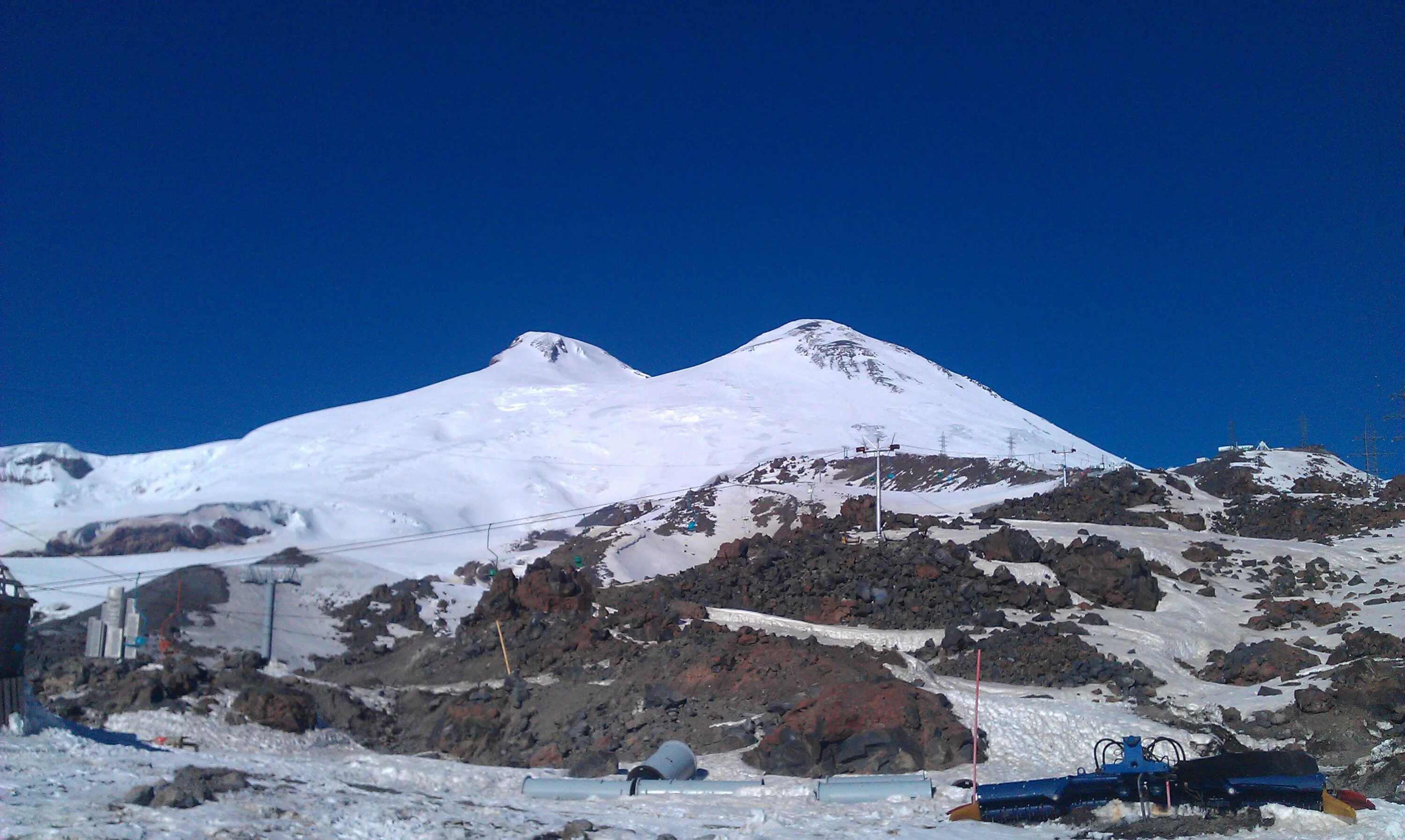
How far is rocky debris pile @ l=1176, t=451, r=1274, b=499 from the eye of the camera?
46.6 metres

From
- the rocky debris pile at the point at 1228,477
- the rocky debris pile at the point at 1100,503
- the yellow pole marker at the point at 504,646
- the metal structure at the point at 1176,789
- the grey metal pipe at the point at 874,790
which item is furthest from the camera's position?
the rocky debris pile at the point at 1228,477

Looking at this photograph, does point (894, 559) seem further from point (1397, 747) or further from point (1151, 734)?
point (1397, 747)

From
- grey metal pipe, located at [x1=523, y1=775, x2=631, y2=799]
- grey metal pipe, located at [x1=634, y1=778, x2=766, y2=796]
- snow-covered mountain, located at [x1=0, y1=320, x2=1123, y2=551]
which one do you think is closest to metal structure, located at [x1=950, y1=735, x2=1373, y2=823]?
grey metal pipe, located at [x1=634, y1=778, x2=766, y2=796]

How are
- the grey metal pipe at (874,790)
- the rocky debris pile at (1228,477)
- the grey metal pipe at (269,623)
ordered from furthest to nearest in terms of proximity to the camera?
1. the rocky debris pile at (1228,477)
2. the grey metal pipe at (269,623)
3. the grey metal pipe at (874,790)

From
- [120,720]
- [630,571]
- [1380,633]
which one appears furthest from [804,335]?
[120,720]

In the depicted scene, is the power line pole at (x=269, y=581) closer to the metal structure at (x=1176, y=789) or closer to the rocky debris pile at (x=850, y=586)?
the rocky debris pile at (x=850, y=586)

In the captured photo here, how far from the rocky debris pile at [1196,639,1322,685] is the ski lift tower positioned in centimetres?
2301

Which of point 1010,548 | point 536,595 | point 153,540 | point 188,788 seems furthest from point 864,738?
point 153,540

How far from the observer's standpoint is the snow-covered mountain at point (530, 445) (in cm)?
7144

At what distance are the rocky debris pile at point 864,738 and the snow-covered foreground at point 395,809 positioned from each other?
3.06 feet

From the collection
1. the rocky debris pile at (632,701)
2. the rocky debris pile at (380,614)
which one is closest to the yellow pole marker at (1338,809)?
the rocky debris pile at (632,701)

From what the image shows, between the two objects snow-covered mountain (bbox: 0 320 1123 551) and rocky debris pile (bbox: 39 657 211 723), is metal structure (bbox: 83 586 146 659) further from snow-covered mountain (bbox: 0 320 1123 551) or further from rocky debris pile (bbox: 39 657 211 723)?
snow-covered mountain (bbox: 0 320 1123 551)

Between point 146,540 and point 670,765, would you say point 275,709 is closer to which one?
point 670,765

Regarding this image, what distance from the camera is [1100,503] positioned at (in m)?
43.5
